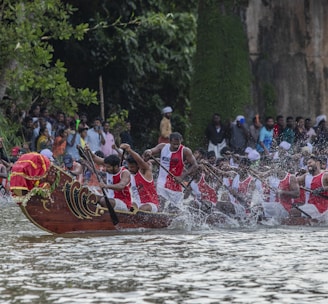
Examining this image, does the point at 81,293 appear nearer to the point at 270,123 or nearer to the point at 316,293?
the point at 316,293

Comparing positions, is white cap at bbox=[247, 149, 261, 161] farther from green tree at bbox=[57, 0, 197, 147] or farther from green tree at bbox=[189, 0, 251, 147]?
green tree at bbox=[57, 0, 197, 147]

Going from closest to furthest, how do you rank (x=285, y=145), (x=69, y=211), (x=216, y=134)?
(x=69, y=211), (x=285, y=145), (x=216, y=134)

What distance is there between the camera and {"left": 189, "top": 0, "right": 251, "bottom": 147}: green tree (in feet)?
92.6

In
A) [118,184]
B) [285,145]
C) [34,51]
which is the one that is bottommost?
[118,184]

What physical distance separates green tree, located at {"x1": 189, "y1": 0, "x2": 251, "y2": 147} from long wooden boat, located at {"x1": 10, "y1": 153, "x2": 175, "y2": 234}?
34.6 ft

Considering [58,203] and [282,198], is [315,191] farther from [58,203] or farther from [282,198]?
[58,203]

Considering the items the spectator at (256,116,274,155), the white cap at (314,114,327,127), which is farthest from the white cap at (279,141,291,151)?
the white cap at (314,114,327,127)

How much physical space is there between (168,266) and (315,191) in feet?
19.5

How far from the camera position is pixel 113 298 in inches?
456

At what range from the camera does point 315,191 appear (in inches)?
752

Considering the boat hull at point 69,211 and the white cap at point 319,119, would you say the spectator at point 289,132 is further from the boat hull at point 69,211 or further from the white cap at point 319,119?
the boat hull at point 69,211

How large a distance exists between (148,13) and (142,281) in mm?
16454

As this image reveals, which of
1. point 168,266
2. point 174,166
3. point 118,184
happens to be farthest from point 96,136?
point 168,266

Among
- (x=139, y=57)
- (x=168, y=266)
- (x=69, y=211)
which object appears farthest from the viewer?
(x=139, y=57)
